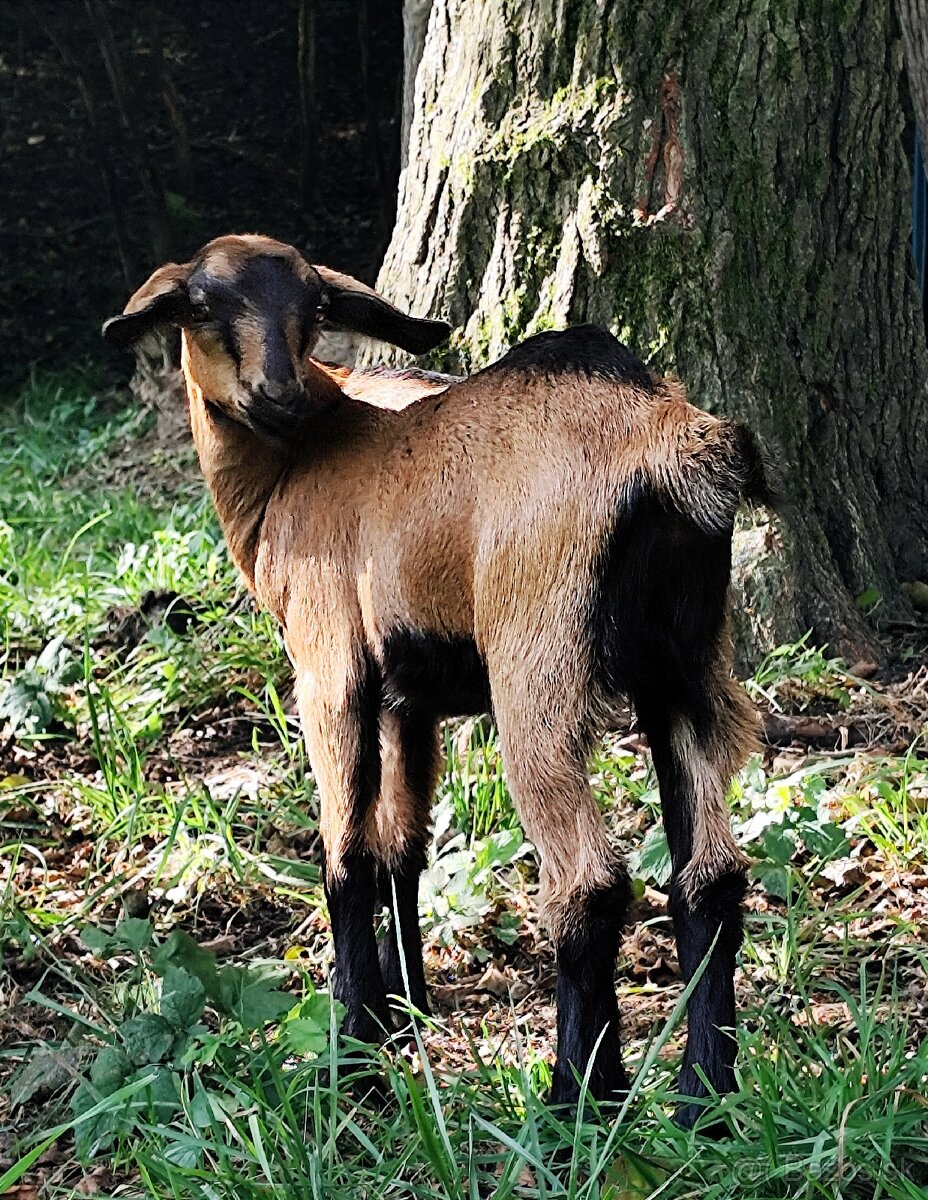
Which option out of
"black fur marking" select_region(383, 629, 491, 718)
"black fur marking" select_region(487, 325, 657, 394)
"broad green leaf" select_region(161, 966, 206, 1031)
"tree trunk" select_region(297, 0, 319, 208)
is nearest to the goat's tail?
"black fur marking" select_region(487, 325, 657, 394)

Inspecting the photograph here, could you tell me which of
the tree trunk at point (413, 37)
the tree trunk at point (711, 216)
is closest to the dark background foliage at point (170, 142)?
the tree trunk at point (413, 37)

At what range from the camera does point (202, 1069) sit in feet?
10.8

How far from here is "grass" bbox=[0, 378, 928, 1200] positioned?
2742mm

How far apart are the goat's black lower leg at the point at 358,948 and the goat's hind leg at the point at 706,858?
73cm

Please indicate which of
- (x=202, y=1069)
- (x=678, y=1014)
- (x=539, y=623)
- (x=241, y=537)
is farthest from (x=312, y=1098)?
(x=241, y=537)

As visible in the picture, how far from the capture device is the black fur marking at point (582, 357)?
309 cm

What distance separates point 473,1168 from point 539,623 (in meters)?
1.03

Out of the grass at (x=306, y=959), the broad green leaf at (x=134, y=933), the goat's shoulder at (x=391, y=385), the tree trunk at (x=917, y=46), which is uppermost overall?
the tree trunk at (x=917, y=46)

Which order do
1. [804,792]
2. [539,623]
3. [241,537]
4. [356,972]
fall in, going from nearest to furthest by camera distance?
[539,623]
[356,972]
[241,537]
[804,792]

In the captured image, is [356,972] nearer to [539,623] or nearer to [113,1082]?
[113,1082]

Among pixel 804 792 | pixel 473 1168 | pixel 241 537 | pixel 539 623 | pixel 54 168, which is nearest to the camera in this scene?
pixel 473 1168

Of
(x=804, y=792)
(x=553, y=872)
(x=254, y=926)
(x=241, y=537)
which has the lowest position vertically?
(x=254, y=926)

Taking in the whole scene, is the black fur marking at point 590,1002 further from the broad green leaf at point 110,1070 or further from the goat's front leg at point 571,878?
the broad green leaf at point 110,1070

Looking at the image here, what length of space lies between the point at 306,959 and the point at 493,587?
1419 millimetres
